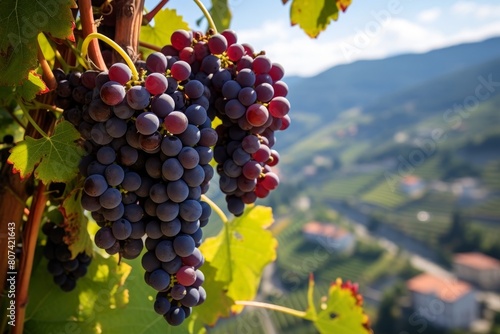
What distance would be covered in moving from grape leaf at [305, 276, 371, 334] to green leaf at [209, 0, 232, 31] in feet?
3.01

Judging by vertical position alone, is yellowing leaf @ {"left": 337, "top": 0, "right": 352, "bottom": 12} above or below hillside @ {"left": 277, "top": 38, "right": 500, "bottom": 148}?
below

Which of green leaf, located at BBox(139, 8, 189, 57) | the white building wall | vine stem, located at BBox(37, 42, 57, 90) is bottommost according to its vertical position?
the white building wall

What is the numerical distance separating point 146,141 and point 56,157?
18 cm

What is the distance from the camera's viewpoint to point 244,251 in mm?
1426

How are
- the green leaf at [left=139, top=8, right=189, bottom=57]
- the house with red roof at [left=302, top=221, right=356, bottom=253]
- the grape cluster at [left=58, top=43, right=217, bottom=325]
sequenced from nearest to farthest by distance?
the grape cluster at [left=58, top=43, right=217, bottom=325] < the green leaf at [left=139, top=8, right=189, bottom=57] < the house with red roof at [left=302, top=221, right=356, bottom=253]

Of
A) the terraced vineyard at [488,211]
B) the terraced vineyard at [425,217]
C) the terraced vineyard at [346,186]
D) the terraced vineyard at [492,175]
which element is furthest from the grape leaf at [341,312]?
the terraced vineyard at [346,186]

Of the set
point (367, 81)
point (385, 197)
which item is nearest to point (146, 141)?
point (385, 197)

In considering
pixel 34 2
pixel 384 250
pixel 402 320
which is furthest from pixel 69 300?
pixel 384 250

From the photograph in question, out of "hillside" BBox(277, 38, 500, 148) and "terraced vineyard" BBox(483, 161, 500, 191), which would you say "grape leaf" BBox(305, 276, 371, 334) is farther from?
"hillside" BBox(277, 38, 500, 148)

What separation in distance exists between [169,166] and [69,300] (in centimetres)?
61

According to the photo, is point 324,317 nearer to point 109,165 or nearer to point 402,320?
point 109,165

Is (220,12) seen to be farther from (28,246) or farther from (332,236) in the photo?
(332,236)

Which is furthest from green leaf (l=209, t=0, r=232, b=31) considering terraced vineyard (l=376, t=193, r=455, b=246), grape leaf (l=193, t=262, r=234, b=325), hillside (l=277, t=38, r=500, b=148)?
hillside (l=277, t=38, r=500, b=148)

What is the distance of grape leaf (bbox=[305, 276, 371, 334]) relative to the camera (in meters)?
1.47
